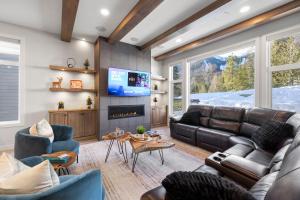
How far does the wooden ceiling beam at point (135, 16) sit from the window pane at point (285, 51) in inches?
115

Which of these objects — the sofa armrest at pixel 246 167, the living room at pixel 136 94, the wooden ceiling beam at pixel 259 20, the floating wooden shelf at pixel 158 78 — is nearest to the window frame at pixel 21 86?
the living room at pixel 136 94

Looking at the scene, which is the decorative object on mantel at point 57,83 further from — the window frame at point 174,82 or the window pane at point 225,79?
the window pane at point 225,79

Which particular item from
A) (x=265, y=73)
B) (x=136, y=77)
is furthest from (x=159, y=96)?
(x=265, y=73)

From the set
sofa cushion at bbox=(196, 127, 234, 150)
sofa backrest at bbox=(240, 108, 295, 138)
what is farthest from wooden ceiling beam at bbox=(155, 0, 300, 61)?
sofa cushion at bbox=(196, 127, 234, 150)

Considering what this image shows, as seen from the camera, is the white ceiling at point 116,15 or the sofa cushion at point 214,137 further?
the sofa cushion at point 214,137

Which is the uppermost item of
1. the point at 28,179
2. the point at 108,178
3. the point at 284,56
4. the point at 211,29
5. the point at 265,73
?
the point at 211,29

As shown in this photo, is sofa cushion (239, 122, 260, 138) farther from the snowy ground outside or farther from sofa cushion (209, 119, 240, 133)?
the snowy ground outside

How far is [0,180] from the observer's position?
916 mm

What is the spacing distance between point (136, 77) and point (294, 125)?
3.96m

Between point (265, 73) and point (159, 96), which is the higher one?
point (265, 73)

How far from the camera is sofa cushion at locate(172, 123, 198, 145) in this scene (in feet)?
12.3

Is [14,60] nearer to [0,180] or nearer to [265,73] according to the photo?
[0,180]

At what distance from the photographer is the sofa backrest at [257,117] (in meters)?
2.78

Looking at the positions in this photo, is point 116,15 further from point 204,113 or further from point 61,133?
point 204,113
